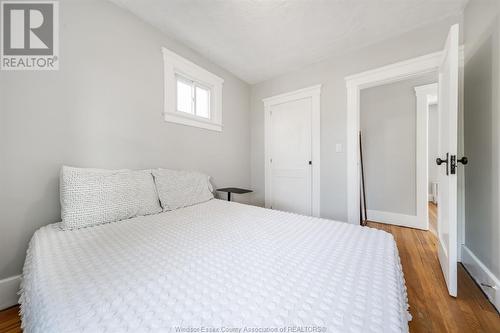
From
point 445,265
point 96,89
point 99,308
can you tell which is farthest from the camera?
point 96,89

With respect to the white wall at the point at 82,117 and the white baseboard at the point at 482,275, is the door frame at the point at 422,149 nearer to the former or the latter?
the white baseboard at the point at 482,275

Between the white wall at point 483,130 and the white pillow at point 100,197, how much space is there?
8.33 ft

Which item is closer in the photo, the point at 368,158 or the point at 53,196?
the point at 53,196

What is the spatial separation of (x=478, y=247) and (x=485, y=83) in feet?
4.25

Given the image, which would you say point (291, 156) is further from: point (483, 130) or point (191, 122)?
point (483, 130)

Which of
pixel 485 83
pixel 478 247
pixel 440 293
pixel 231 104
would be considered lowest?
pixel 440 293

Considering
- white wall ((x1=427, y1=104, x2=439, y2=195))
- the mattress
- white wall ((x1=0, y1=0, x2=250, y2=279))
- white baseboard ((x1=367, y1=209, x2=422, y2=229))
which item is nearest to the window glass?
white wall ((x1=0, y1=0, x2=250, y2=279))

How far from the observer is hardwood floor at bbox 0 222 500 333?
110 cm

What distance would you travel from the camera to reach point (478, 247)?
1536 mm

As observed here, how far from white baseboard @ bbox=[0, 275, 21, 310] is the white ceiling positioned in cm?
234

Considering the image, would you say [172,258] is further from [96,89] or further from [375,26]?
[375,26]

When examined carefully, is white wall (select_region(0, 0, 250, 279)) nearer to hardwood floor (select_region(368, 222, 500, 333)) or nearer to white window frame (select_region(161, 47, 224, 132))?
white window frame (select_region(161, 47, 224, 132))

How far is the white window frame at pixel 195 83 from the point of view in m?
2.12

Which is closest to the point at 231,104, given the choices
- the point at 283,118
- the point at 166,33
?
the point at 283,118
